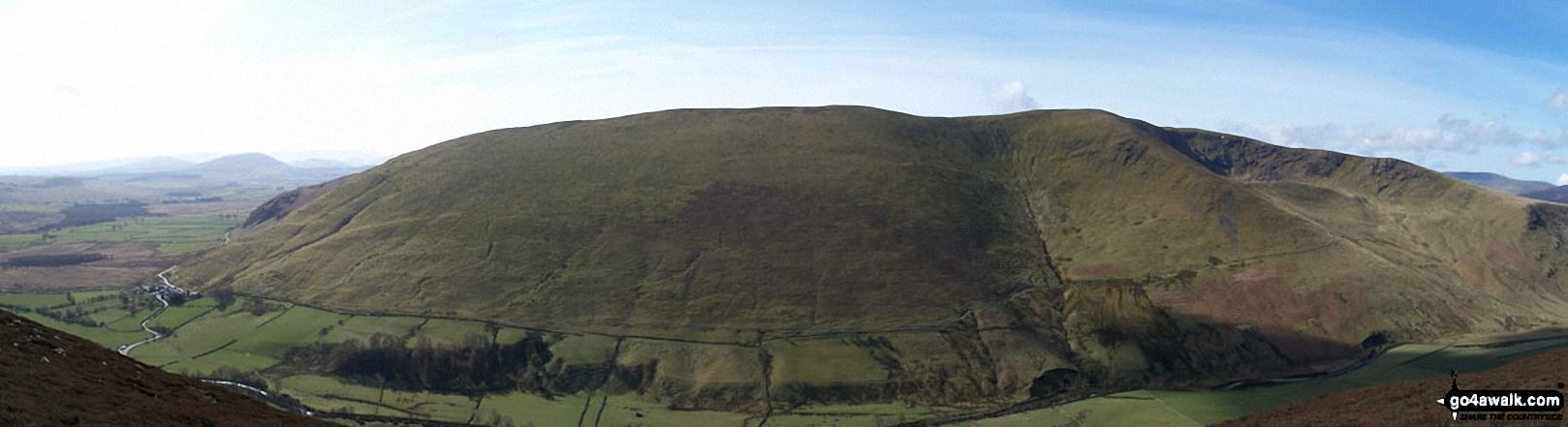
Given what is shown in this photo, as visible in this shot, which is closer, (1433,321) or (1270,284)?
(1433,321)

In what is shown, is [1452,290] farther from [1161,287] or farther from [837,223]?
[837,223]

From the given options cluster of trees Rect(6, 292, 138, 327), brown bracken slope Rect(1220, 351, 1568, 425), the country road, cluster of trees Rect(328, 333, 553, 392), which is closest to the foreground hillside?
cluster of trees Rect(328, 333, 553, 392)

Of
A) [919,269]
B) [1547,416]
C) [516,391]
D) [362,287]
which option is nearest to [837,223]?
[919,269]

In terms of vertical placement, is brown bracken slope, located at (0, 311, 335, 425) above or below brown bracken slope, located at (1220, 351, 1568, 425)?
above

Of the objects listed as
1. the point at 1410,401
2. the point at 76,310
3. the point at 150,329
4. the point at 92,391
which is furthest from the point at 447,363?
the point at 1410,401

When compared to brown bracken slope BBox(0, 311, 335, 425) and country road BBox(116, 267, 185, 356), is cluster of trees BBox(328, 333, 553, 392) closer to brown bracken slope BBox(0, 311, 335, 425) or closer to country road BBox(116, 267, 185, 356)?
country road BBox(116, 267, 185, 356)
